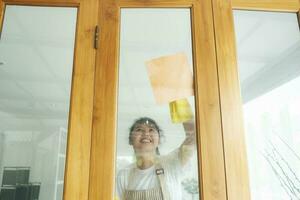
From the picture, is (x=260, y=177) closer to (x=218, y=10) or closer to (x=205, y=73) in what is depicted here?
(x=205, y=73)

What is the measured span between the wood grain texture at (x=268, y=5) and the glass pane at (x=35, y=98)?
783 mm

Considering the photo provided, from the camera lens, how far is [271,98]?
4.01ft

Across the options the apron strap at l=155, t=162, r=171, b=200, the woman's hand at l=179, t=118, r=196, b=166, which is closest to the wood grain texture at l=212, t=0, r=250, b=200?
the woman's hand at l=179, t=118, r=196, b=166

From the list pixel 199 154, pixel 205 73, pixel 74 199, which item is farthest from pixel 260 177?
pixel 74 199

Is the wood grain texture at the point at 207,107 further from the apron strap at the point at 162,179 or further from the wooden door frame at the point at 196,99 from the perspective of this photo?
the apron strap at the point at 162,179

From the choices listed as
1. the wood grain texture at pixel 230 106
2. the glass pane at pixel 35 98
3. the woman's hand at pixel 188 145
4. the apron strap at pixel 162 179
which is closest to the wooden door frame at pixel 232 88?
the wood grain texture at pixel 230 106

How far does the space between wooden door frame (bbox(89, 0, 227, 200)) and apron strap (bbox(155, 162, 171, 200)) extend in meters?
0.14

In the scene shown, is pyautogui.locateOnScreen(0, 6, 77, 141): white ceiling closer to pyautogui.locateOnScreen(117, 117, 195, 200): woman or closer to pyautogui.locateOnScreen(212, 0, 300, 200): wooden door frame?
pyautogui.locateOnScreen(117, 117, 195, 200): woman

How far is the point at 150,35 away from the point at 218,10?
0.34 metres

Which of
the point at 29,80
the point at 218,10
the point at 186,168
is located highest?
the point at 218,10

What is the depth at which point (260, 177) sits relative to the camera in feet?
3.58

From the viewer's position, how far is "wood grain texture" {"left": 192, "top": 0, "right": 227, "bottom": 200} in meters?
1.05

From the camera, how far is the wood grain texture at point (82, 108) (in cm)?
104

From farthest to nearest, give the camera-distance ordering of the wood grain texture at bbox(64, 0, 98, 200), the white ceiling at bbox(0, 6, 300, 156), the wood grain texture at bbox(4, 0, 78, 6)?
the wood grain texture at bbox(4, 0, 78, 6) < the white ceiling at bbox(0, 6, 300, 156) < the wood grain texture at bbox(64, 0, 98, 200)
